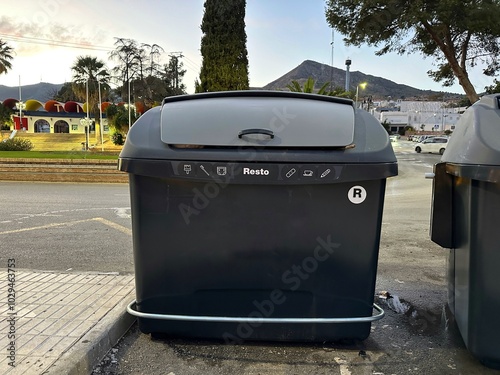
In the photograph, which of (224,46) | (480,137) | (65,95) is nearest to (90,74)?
(65,95)

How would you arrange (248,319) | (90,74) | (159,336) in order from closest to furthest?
(248,319) → (159,336) → (90,74)

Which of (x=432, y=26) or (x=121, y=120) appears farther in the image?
(x=121, y=120)

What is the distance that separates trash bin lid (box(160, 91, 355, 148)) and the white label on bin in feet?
0.83

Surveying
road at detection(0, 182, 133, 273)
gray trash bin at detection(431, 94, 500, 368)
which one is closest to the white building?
road at detection(0, 182, 133, 273)

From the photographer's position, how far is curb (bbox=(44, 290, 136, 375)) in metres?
2.15

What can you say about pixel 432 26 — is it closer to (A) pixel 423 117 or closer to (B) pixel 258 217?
(B) pixel 258 217

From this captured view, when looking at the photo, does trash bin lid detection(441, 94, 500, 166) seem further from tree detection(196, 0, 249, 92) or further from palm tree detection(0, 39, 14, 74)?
palm tree detection(0, 39, 14, 74)

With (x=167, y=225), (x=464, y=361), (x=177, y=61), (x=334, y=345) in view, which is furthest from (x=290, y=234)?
(x=177, y=61)

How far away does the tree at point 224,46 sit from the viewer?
46.3 feet

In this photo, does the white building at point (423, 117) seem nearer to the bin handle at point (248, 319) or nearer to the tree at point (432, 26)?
the tree at point (432, 26)

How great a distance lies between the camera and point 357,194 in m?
2.22

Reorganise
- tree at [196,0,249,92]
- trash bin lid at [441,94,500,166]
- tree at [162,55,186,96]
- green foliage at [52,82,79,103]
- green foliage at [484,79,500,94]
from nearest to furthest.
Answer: trash bin lid at [441,94,500,166]
tree at [196,0,249,92]
green foliage at [484,79,500,94]
tree at [162,55,186,96]
green foliage at [52,82,79,103]

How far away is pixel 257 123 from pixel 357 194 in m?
0.70

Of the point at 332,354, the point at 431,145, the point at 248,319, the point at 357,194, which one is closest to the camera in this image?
the point at 357,194
